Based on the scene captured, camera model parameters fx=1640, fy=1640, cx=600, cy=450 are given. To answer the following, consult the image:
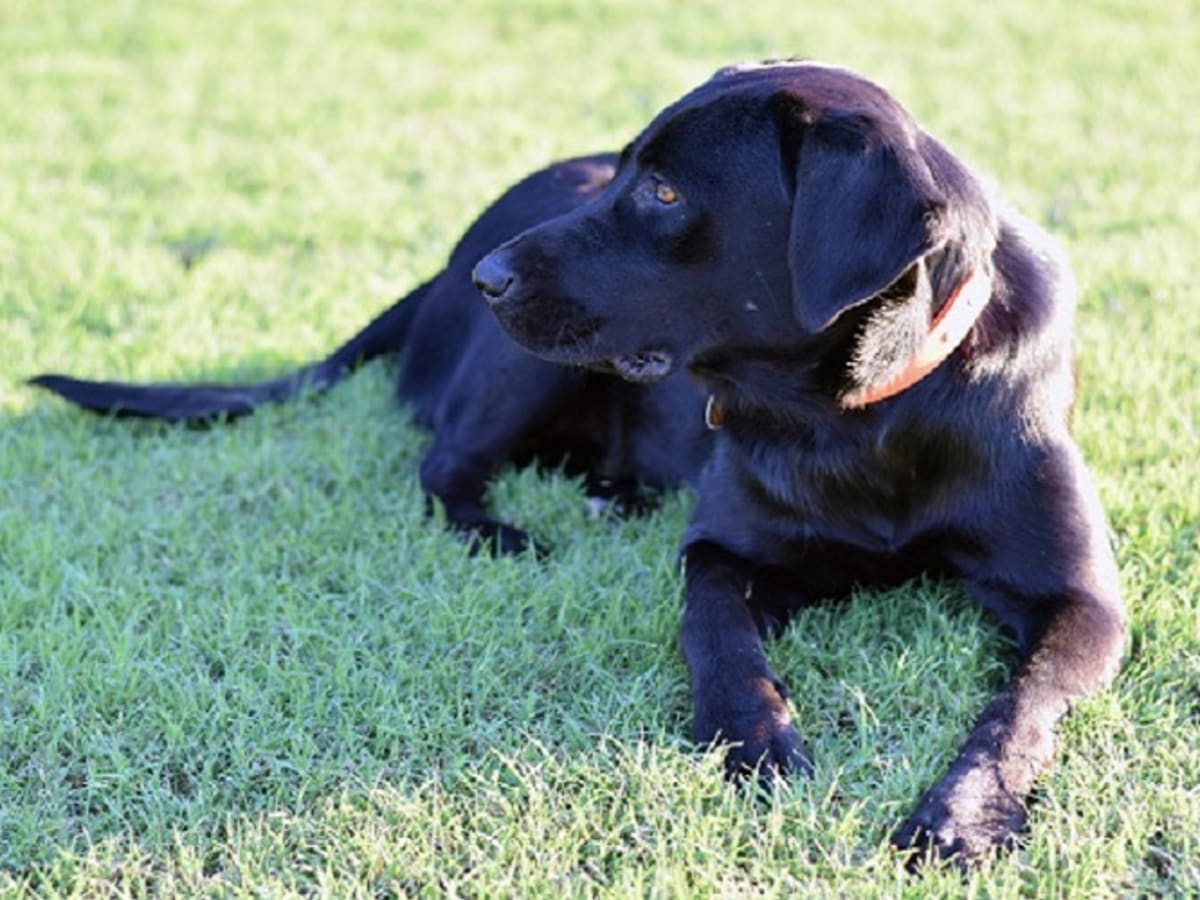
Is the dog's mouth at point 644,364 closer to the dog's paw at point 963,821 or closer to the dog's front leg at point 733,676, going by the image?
the dog's front leg at point 733,676

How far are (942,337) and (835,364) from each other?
192 millimetres

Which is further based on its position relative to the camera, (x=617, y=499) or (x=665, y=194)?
(x=617, y=499)

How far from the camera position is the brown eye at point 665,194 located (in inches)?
116

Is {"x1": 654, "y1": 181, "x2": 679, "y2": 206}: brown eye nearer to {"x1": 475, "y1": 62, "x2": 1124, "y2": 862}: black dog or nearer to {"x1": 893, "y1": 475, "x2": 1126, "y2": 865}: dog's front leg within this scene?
{"x1": 475, "y1": 62, "x2": 1124, "y2": 862}: black dog

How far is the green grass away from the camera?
2488 millimetres

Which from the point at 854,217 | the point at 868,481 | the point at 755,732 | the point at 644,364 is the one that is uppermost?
the point at 854,217

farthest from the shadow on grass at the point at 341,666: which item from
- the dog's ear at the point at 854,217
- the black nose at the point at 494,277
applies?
the dog's ear at the point at 854,217

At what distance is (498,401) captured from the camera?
3.91 meters

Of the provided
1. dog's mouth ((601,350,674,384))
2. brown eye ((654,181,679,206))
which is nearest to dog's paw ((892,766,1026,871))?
dog's mouth ((601,350,674,384))

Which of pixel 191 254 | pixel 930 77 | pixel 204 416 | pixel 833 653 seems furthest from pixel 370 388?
pixel 930 77

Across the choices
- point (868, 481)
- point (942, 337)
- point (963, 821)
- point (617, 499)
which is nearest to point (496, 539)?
point (617, 499)

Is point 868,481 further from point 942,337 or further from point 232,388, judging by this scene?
point 232,388

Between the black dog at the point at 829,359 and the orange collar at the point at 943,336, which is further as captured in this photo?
the orange collar at the point at 943,336

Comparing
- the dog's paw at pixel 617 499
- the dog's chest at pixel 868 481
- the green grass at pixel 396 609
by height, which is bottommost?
the dog's paw at pixel 617 499
